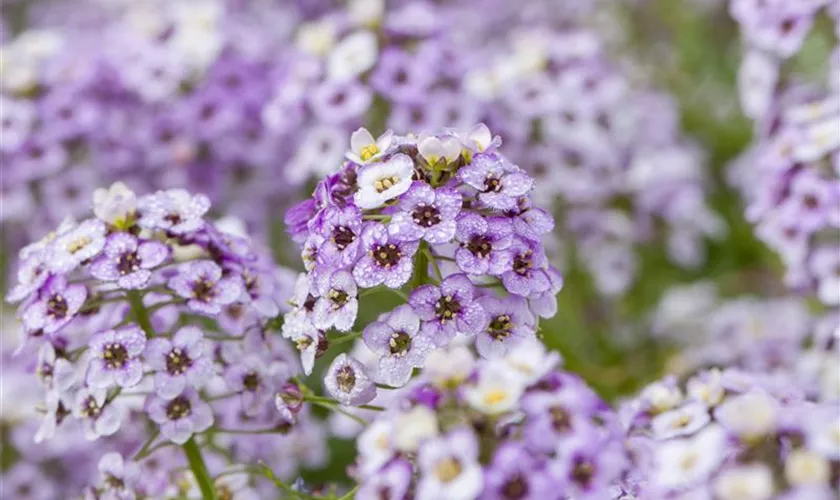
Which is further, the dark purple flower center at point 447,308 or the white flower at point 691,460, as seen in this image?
the dark purple flower center at point 447,308

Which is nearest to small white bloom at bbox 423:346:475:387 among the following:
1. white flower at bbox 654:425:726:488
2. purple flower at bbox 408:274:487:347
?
purple flower at bbox 408:274:487:347

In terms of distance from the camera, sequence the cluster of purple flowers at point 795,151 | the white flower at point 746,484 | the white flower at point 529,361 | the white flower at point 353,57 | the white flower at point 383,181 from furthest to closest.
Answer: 1. the white flower at point 353,57
2. the cluster of purple flowers at point 795,151
3. the white flower at point 383,181
4. the white flower at point 529,361
5. the white flower at point 746,484

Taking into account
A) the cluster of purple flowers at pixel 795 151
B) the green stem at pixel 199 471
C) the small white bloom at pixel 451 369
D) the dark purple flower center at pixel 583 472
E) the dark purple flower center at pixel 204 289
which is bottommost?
the dark purple flower center at pixel 583 472

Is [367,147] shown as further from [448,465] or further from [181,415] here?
[448,465]

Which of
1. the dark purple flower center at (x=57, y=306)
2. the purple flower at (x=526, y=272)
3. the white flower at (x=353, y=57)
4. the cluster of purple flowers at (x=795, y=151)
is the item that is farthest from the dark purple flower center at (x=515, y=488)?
the white flower at (x=353, y=57)

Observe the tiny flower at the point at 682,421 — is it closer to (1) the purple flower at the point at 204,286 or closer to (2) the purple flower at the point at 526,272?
(2) the purple flower at the point at 526,272

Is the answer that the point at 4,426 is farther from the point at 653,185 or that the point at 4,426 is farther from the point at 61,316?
the point at 653,185

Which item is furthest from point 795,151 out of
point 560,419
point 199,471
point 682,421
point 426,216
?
point 199,471
